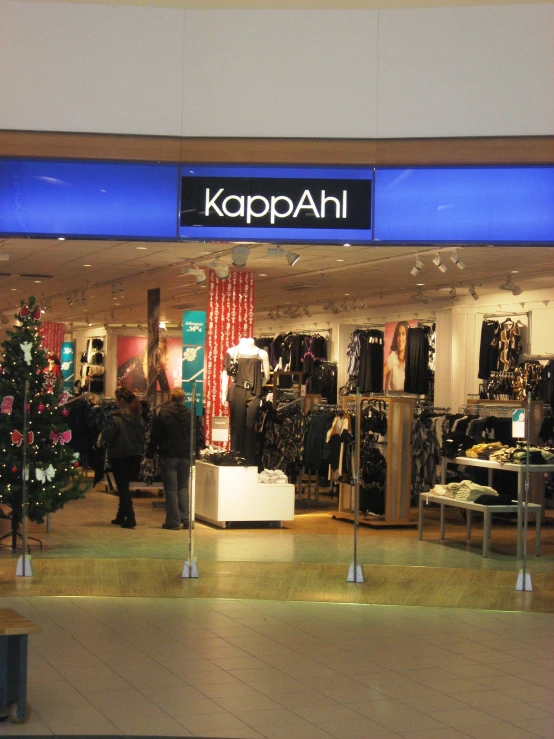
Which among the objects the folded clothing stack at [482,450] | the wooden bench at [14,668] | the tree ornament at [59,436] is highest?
the tree ornament at [59,436]

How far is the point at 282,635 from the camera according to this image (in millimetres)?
7590

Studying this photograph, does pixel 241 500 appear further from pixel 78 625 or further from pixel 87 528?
pixel 78 625

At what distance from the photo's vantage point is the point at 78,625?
25.4ft

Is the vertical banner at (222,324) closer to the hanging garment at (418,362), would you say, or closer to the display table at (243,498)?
the display table at (243,498)

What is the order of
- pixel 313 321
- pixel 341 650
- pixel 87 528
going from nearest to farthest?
pixel 341 650 → pixel 87 528 → pixel 313 321

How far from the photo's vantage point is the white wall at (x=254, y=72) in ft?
30.9

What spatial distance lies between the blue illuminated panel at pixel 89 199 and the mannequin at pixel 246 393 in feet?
10.8

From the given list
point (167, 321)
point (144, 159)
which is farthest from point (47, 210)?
point (167, 321)

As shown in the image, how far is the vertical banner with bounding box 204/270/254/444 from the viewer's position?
13.2 metres

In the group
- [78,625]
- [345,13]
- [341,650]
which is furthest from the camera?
[345,13]

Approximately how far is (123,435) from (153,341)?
158 inches

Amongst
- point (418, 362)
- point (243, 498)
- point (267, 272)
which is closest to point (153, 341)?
point (267, 272)

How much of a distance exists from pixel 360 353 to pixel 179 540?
8.76 meters

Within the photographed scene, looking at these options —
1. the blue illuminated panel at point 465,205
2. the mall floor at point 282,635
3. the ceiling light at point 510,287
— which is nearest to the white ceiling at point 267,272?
the ceiling light at point 510,287
